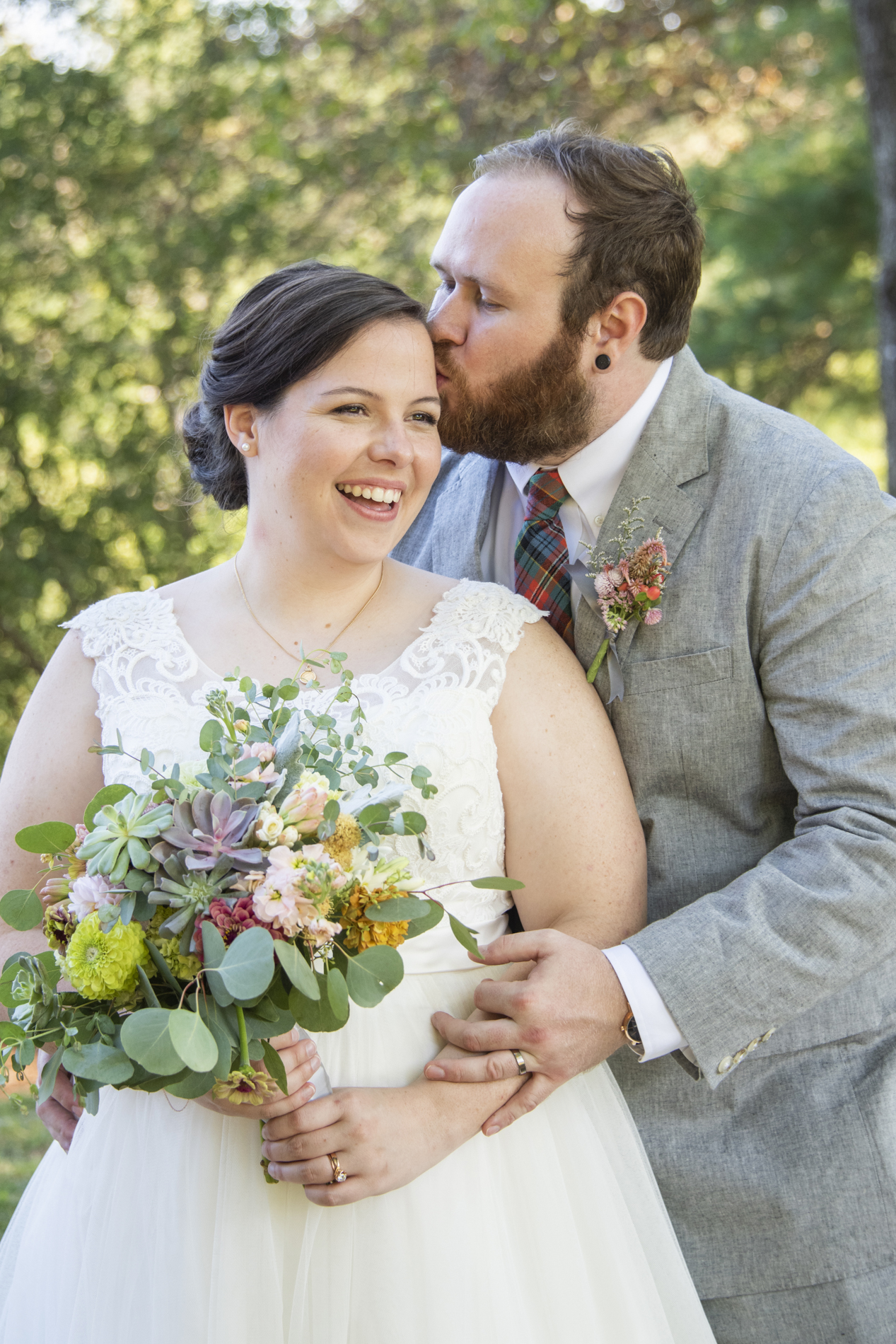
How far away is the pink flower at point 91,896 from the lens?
1783mm

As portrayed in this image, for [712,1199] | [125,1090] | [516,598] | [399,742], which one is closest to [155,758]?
[399,742]

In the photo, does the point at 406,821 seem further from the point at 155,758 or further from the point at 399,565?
the point at 399,565

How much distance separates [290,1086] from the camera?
1970 mm

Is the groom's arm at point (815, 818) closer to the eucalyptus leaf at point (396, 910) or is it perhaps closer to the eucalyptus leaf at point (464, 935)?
the eucalyptus leaf at point (464, 935)

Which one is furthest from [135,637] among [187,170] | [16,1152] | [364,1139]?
[187,170]

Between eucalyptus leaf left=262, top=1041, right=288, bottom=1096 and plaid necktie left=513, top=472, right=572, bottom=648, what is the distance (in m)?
1.13

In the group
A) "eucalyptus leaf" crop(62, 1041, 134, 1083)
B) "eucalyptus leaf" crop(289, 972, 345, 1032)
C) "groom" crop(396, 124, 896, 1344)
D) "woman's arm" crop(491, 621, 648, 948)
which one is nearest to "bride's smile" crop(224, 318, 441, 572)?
"groom" crop(396, 124, 896, 1344)

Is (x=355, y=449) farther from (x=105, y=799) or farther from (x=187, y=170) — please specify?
(x=187, y=170)

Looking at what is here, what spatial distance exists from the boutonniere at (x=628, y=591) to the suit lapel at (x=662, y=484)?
2cm

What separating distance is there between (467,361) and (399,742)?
970 millimetres

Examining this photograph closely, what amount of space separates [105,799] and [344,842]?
1.30ft

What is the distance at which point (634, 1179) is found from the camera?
2266 mm

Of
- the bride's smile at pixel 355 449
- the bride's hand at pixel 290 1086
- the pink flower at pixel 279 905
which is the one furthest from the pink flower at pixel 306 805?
the bride's smile at pixel 355 449

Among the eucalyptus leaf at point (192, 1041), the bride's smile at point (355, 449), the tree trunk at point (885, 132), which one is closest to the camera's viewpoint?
the eucalyptus leaf at point (192, 1041)
